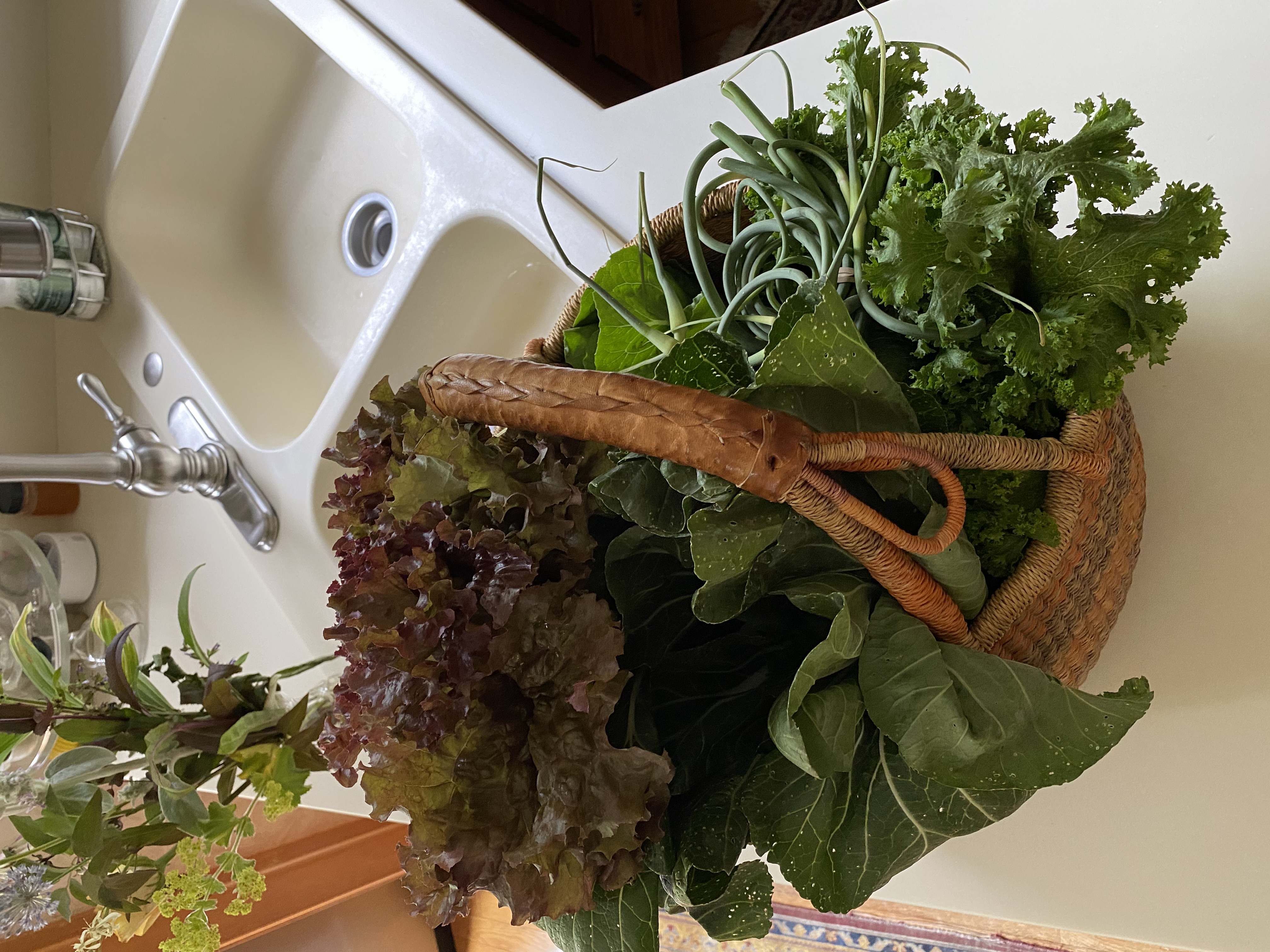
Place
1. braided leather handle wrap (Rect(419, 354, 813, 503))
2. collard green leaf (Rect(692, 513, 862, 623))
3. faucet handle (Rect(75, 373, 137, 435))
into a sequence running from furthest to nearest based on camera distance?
1. faucet handle (Rect(75, 373, 137, 435))
2. collard green leaf (Rect(692, 513, 862, 623))
3. braided leather handle wrap (Rect(419, 354, 813, 503))

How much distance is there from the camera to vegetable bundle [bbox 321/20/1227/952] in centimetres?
43

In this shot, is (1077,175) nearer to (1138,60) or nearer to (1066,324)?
(1066,324)

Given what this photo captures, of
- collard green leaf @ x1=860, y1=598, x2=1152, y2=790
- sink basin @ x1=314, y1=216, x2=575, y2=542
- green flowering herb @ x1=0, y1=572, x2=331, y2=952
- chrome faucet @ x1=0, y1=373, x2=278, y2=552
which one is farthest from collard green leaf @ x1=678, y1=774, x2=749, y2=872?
chrome faucet @ x1=0, y1=373, x2=278, y2=552

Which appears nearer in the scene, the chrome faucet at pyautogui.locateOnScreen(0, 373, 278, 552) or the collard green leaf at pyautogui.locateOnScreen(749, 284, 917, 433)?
the collard green leaf at pyautogui.locateOnScreen(749, 284, 917, 433)

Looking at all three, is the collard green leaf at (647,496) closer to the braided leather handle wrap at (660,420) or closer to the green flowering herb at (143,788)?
the braided leather handle wrap at (660,420)

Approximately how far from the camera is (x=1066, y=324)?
433mm

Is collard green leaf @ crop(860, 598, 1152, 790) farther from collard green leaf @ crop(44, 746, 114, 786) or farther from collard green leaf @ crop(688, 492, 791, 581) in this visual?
collard green leaf @ crop(44, 746, 114, 786)

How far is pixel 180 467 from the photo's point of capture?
1.12m

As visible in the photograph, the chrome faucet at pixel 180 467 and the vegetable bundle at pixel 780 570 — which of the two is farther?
the chrome faucet at pixel 180 467

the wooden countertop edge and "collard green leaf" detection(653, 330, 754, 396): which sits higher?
"collard green leaf" detection(653, 330, 754, 396)

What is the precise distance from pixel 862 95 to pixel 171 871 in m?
0.68

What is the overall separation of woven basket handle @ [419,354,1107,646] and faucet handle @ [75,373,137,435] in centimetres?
81

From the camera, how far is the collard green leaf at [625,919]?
0.51 meters

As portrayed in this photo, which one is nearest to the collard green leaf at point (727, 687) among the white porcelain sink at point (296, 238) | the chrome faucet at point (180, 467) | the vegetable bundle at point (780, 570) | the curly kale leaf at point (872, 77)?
the vegetable bundle at point (780, 570)
